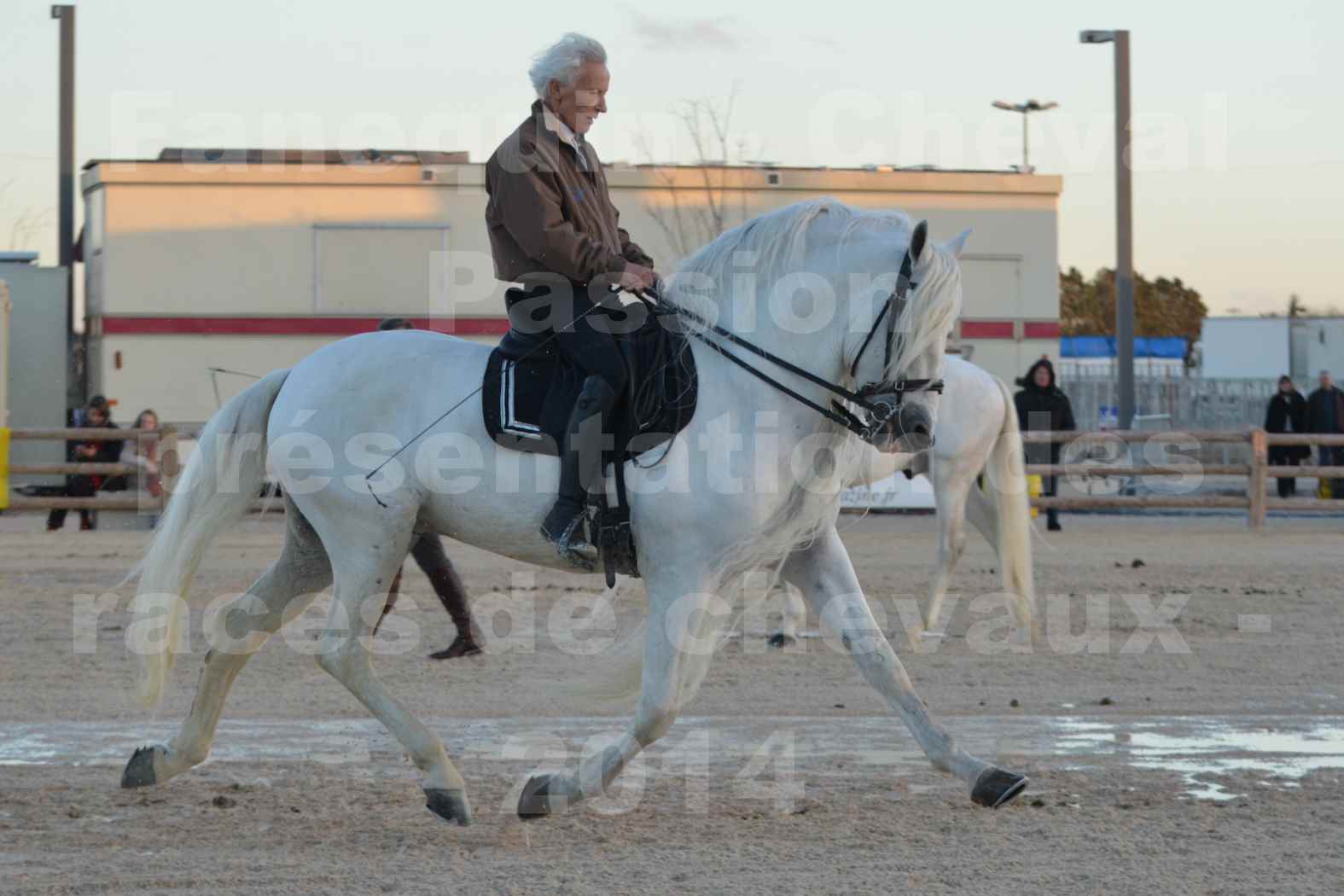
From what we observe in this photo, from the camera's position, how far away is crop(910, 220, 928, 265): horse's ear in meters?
5.12

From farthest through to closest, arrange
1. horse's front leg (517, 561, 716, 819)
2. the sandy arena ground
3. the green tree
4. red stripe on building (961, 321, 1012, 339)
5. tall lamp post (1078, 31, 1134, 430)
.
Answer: the green tree, red stripe on building (961, 321, 1012, 339), tall lamp post (1078, 31, 1134, 430), horse's front leg (517, 561, 716, 819), the sandy arena ground

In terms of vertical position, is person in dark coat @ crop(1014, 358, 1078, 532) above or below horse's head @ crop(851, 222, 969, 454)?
above


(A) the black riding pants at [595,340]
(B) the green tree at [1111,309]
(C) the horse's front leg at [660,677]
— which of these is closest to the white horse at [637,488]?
(C) the horse's front leg at [660,677]

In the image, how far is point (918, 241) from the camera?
5168 mm

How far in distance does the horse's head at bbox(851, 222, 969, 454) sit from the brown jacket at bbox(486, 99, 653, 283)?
0.96 metres

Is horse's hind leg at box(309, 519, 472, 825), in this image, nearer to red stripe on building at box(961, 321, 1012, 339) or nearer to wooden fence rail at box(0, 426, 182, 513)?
wooden fence rail at box(0, 426, 182, 513)

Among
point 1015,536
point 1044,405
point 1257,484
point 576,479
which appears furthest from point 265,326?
point 576,479

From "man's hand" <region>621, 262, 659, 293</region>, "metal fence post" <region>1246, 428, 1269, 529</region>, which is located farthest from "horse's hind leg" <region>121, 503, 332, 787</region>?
"metal fence post" <region>1246, 428, 1269, 529</region>

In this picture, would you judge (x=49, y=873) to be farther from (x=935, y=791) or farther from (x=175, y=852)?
(x=935, y=791)

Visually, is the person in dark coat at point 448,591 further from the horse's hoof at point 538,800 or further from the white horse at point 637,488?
the horse's hoof at point 538,800

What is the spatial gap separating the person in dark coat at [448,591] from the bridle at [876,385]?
3.88 meters

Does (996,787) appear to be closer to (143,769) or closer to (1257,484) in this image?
(143,769)

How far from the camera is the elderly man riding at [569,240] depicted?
540 cm

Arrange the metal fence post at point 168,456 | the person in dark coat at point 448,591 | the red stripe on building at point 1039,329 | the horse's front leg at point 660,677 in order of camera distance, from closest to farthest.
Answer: the horse's front leg at point 660,677, the person in dark coat at point 448,591, the metal fence post at point 168,456, the red stripe on building at point 1039,329
